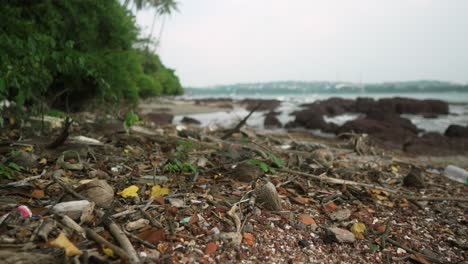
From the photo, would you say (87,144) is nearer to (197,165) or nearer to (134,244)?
(197,165)

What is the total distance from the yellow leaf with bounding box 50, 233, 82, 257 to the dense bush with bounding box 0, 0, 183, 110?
4.48 feet

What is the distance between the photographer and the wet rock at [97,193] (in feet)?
5.89

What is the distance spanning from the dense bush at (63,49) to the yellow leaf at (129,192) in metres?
1.19

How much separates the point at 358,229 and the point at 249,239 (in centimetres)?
96

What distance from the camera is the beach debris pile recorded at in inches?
56.9

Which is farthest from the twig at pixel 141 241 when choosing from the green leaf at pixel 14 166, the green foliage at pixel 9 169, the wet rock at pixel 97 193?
the green leaf at pixel 14 166

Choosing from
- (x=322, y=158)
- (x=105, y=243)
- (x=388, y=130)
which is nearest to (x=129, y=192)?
(x=105, y=243)

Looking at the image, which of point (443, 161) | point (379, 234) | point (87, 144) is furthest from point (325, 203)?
point (443, 161)

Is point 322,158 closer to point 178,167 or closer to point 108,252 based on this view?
point 178,167

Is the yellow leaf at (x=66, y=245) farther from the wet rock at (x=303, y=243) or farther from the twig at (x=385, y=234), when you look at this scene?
the twig at (x=385, y=234)

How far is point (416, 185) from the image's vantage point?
10.9 ft

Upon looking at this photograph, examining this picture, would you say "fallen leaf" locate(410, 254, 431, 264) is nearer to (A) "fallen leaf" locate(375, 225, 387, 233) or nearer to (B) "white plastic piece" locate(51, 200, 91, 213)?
(A) "fallen leaf" locate(375, 225, 387, 233)

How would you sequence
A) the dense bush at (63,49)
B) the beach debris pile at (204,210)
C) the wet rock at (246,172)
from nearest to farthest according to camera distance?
the beach debris pile at (204,210), the dense bush at (63,49), the wet rock at (246,172)

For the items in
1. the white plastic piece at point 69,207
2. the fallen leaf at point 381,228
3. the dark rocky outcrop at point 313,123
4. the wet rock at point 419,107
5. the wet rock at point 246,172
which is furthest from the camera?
the wet rock at point 419,107
